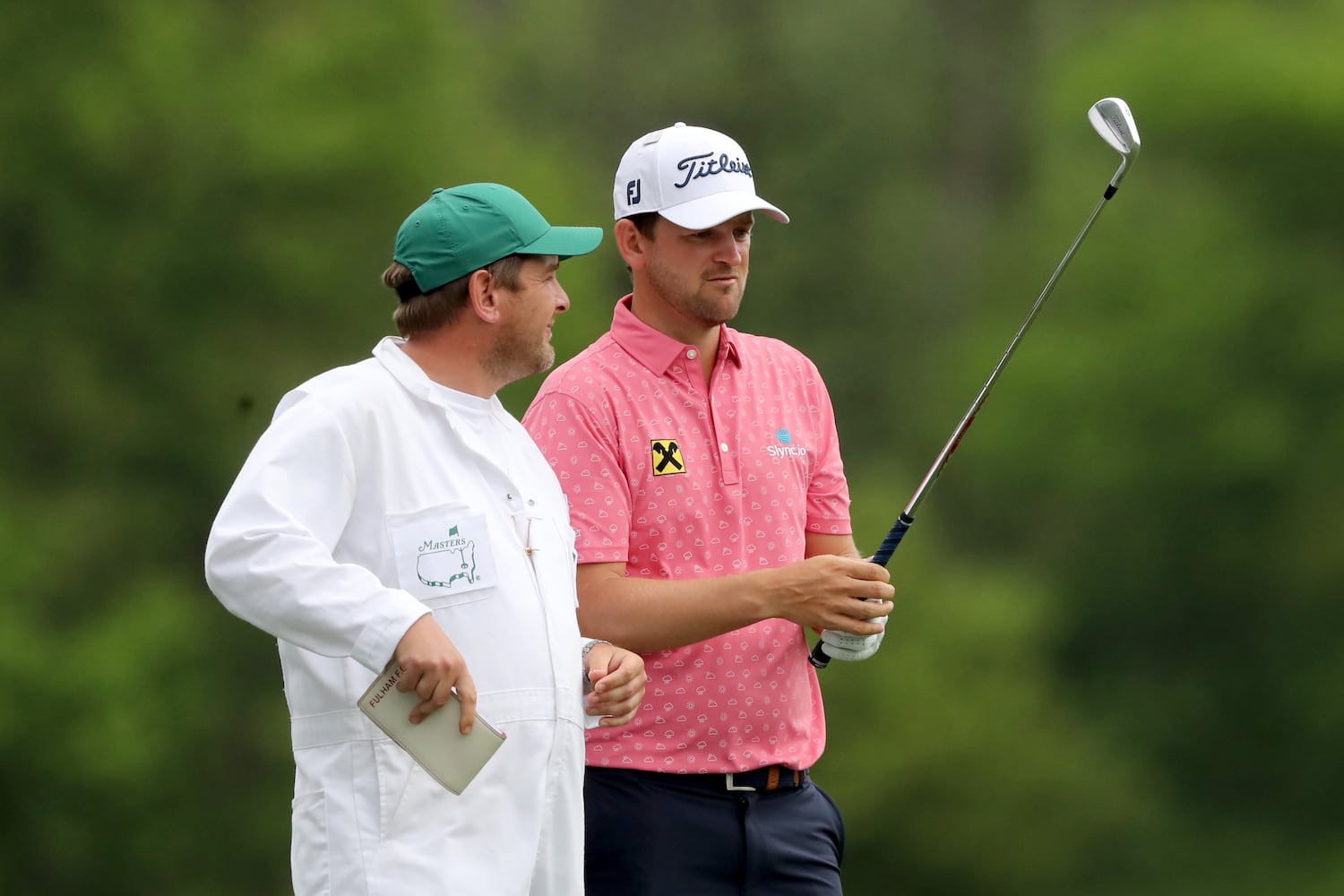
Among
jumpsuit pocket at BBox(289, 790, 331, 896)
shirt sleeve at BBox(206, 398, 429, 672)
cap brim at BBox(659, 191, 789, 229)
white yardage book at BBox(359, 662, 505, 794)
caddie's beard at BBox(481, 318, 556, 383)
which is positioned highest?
cap brim at BBox(659, 191, 789, 229)

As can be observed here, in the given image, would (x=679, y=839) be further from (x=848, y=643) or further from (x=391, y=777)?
(x=391, y=777)

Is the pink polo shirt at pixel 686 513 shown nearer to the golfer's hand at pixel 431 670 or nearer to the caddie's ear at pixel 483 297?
the caddie's ear at pixel 483 297

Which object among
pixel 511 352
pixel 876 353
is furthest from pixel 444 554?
pixel 876 353

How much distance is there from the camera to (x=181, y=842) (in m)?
8.33

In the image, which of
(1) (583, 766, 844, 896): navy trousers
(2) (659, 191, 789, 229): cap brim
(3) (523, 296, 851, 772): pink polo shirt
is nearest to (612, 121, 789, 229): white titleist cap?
(2) (659, 191, 789, 229): cap brim

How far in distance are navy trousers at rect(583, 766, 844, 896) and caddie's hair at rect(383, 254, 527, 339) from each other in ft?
2.25

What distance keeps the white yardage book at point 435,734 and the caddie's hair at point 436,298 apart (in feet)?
1.75

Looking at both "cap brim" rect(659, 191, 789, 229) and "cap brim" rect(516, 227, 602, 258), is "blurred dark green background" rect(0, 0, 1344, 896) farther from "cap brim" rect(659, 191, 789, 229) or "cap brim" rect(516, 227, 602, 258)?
"cap brim" rect(516, 227, 602, 258)

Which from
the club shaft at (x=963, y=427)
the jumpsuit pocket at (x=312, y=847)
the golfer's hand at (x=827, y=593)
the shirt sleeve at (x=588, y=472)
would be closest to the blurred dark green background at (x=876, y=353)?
the club shaft at (x=963, y=427)

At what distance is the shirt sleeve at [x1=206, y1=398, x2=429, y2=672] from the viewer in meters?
1.87

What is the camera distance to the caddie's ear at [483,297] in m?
2.25

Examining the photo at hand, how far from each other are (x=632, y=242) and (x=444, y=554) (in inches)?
31.3

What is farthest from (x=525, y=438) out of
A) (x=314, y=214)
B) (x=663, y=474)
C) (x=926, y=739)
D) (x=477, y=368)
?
(x=926, y=739)

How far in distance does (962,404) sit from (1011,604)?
108 centimetres
